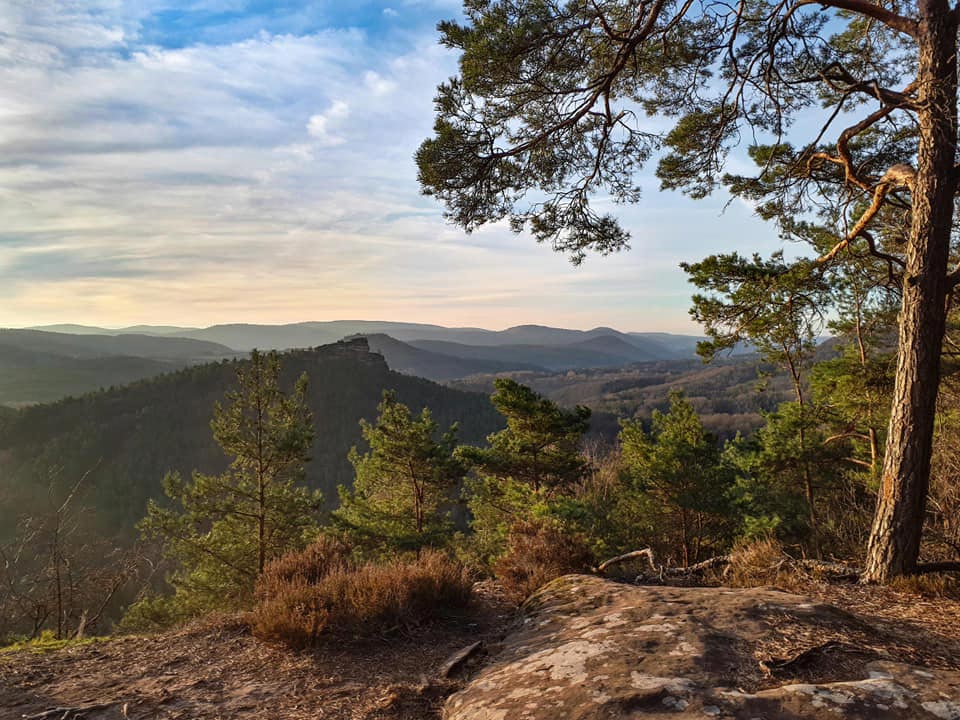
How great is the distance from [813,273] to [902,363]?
1.46 m

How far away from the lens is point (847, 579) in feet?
17.4

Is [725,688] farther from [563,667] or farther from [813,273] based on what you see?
[813,273]

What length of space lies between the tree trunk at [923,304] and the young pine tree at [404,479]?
1073 centimetres

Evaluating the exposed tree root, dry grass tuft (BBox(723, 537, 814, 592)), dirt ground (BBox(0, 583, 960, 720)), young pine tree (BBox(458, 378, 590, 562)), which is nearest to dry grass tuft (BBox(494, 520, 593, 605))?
dirt ground (BBox(0, 583, 960, 720))

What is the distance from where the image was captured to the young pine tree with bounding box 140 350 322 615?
38.4 feet

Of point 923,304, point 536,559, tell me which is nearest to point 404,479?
point 536,559

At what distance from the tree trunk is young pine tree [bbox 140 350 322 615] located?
33.3 feet

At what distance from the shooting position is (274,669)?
389cm

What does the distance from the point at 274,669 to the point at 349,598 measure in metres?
0.79

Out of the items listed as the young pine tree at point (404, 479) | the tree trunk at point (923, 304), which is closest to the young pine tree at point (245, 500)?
the young pine tree at point (404, 479)

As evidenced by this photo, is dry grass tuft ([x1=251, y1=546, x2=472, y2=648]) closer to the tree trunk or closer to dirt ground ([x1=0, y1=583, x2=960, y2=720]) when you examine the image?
dirt ground ([x1=0, y1=583, x2=960, y2=720])

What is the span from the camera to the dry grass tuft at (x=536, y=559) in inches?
236

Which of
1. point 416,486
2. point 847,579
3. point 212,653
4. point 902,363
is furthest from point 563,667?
point 416,486

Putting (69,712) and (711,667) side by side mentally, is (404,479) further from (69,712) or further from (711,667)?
(711,667)
